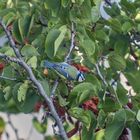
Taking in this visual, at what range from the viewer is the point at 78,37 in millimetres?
1179

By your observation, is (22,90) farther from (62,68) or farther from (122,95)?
(122,95)

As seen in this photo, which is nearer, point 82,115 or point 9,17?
point 82,115

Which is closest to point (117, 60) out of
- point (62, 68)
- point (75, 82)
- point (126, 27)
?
point (126, 27)

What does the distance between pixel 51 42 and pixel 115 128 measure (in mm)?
253

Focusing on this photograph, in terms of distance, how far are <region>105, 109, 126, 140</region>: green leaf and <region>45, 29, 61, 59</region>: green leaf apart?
218 millimetres

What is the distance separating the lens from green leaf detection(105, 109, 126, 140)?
1029mm

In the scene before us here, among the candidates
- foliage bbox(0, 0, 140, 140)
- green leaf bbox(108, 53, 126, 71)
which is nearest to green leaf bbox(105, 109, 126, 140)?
foliage bbox(0, 0, 140, 140)

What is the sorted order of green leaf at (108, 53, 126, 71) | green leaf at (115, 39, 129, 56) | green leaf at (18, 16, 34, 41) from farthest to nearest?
green leaf at (115, 39, 129, 56)
green leaf at (108, 53, 126, 71)
green leaf at (18, 16, 34, 41)

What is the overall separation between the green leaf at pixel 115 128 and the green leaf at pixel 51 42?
22 cm

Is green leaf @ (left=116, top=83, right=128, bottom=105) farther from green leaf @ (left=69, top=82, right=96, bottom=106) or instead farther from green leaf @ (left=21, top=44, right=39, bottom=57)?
green leaf @ (left=21, top=44, right=39, bottom=57)

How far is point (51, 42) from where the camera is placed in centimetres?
115

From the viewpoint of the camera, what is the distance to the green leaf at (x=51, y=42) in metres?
1.14

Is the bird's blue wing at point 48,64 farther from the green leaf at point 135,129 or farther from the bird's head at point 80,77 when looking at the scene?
the green leaf at point 135,129

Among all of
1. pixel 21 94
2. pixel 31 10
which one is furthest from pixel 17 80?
Result: pixel 31 10
